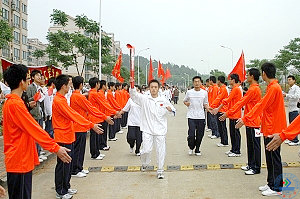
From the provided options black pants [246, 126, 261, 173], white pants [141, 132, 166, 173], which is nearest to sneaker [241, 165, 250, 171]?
black pants [246, 126, 261, 173]

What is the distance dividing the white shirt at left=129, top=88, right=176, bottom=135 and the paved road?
95 centimetres

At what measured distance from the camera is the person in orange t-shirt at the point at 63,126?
5023 mm

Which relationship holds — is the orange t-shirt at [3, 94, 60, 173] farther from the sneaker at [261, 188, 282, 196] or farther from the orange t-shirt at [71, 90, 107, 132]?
the sneaker at [261, 188, 282, 196]

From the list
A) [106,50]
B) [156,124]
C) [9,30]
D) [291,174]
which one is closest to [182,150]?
[156,124]

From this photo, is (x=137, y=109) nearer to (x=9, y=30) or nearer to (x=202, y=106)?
(x=202, y=106)

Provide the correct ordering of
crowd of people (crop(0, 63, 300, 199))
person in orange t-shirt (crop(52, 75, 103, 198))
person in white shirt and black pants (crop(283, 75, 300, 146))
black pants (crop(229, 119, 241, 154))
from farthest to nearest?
person in white shirt and black pants (crop(283, 75, 300, 146)) → black pants (crop(229, 119, 241, 154)) → person in orange t-shirt (crop(52, 75, 103, 198)) → crowd of people (crop(0, 63, 300, 199))

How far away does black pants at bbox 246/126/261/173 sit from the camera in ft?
21.0

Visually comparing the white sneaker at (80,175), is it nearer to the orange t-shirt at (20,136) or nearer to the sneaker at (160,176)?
the sneaker at (160,176)

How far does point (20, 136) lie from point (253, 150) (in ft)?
15.2

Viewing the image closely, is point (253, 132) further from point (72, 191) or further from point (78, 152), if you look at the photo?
point (72, 191)

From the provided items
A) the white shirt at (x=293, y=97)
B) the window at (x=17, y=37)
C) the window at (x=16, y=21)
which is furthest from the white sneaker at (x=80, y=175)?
the window at (x=17, y=37)

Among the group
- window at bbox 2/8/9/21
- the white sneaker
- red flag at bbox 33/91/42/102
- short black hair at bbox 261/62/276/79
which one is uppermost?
window at bbox 2/8/9/21

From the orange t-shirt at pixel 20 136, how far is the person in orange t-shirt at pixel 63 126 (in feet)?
4.32

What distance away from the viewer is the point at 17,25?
154 ft
